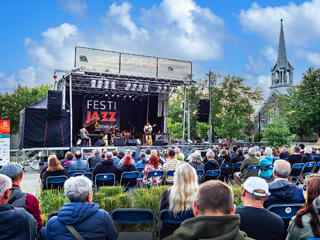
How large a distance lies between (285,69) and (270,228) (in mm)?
50111

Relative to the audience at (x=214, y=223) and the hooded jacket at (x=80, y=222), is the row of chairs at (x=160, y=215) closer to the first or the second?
the hooded jacket at (x=80, y=222)

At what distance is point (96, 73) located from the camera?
1494 centimetres

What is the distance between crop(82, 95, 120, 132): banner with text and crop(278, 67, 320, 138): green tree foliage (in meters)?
21.5

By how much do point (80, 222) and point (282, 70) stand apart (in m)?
50.5

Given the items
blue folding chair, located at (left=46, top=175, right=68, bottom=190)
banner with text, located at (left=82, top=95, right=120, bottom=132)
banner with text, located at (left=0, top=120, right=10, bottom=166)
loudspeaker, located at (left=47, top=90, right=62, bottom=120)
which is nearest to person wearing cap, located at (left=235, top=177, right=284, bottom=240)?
blue folding chair, located at (left=46, top=175, right=68, bottom=190)

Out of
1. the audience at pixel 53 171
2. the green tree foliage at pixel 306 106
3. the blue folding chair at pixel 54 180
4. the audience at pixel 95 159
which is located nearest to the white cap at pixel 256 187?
the blue folding chair at pixel 54 180

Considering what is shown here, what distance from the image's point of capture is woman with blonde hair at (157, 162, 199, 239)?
2.83 metres

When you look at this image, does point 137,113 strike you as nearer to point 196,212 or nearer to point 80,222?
point 80,222

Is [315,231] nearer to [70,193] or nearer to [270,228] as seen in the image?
[270,228]

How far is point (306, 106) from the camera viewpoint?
105 feet

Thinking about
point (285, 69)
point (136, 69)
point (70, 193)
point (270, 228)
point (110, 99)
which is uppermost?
point (285, 69)

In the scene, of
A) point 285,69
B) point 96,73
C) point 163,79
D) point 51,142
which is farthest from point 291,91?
point 51,142

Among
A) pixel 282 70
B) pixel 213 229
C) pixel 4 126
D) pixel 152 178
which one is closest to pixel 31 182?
pixel 4 126

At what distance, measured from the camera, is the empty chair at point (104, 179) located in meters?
5.80
